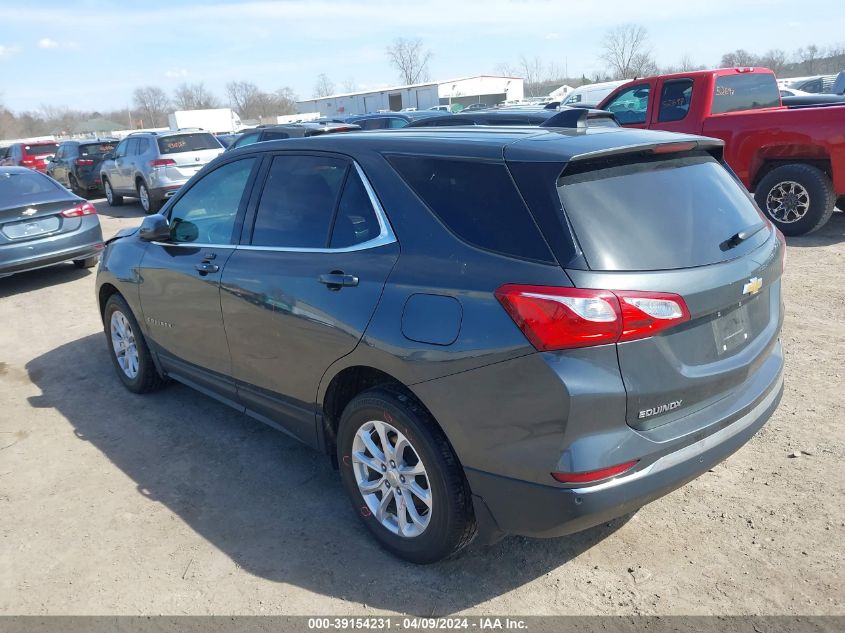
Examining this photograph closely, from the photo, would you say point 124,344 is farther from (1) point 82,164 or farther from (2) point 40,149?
(2) point 40,149

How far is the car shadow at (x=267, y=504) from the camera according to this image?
117 inches

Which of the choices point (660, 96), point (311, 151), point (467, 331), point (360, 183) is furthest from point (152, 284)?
point (660, 96)

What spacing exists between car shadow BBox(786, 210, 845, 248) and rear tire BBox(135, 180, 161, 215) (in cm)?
1230

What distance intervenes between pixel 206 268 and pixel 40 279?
23.3 ft

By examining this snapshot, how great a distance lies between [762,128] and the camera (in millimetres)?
8484

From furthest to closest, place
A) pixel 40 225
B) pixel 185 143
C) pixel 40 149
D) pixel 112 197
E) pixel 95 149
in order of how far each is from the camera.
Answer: pixel 40 149 < pixel 95 149 < pixel 112 197 < pixel 185 143 < pixel 40 225

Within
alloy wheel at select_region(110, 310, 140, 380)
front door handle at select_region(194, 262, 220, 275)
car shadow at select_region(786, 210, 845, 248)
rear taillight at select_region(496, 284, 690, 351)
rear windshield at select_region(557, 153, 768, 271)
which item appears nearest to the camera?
rear taillight at select_region(496, 284, 690, 351)

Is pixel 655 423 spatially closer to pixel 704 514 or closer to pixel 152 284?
pixel 704 514

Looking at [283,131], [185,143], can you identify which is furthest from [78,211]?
[185,143]

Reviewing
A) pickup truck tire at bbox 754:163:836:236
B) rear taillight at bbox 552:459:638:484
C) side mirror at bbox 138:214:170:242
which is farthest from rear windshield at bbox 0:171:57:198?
pickup truck tire at bbox 754:163:836:236

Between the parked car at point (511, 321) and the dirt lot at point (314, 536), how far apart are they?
12.4 inches

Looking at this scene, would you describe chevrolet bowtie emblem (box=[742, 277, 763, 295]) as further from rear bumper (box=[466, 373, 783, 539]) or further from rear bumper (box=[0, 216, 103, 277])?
rear bumper (box=[0, 216, 103, 277])

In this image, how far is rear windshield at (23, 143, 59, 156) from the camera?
2452 cm

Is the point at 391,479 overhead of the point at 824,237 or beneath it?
overhead
